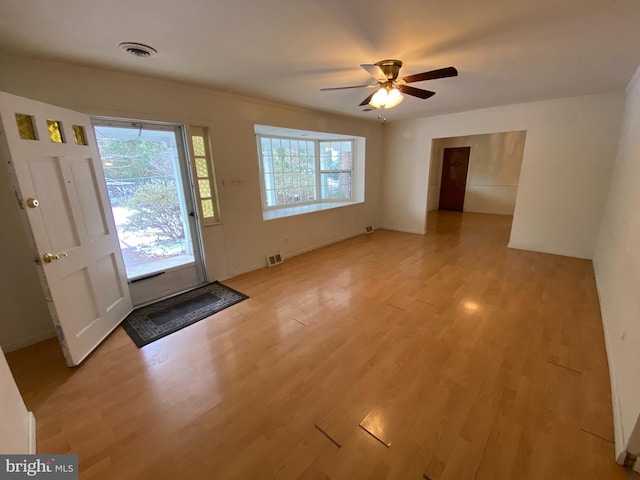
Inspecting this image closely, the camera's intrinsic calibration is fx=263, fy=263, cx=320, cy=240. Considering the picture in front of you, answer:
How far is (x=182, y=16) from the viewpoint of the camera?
5.20ft

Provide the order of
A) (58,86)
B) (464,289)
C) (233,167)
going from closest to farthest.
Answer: (58,86) < (464,289) < (233,167)

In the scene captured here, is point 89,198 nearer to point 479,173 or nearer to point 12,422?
point 12,422

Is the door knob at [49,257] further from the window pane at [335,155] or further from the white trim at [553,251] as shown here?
the white trim at [553,251]

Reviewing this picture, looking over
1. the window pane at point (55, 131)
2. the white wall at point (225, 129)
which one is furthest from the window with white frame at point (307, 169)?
the window pane at point (55, 131)

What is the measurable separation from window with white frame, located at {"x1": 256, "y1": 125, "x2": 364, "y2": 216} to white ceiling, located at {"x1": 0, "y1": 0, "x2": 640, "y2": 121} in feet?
6.48

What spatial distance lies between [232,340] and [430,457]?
170 centimetres

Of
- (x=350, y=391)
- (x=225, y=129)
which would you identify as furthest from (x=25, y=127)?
(x=350, y=391)

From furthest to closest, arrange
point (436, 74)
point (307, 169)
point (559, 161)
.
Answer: point (307, 169), point (559, 161), point (436, 74)

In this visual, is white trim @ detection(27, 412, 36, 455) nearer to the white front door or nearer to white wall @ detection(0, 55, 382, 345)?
the white front door

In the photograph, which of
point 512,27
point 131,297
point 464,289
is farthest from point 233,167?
point 464,289

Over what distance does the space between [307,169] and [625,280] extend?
185 inches

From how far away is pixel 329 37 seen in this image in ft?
6.16

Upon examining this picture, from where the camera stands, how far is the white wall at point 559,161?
3.68 meters

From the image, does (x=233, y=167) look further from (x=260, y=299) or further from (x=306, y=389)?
(x=306, y=389)
